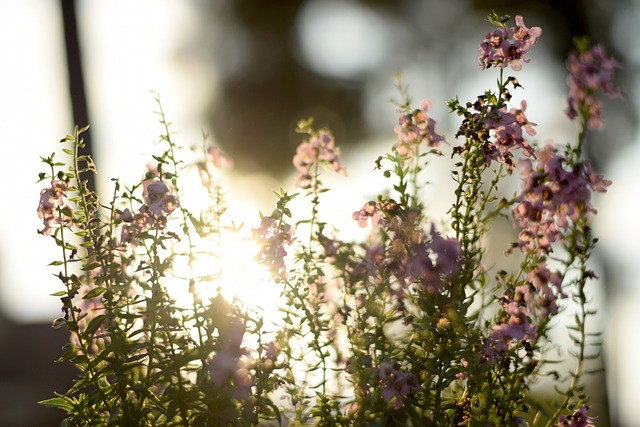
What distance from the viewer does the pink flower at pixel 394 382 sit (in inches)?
105

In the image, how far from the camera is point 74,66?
6.91m

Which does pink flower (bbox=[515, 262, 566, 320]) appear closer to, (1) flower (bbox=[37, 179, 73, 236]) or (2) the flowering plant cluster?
(2) the flowering plant cluster

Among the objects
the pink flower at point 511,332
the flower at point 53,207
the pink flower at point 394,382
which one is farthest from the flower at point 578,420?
the flower at point 53,207

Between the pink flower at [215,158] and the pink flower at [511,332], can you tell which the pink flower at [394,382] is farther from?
the pink flower at [215,158]

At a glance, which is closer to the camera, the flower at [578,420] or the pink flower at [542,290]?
the pink flower at [542,290]

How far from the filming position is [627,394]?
838cm

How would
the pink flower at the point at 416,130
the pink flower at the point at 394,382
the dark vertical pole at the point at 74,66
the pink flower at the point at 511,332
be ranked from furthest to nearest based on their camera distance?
the dark vertical pole at the point at 74,66
the pink flower at the point at 416,130
the pink flower at the point at 511,332
the pink flower at the point at 394,382

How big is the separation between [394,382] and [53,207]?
126 cm

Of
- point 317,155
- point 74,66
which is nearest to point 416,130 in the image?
point 317,155

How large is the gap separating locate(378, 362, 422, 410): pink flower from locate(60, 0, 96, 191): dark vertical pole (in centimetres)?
445

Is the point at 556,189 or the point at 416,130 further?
the point at 416,130

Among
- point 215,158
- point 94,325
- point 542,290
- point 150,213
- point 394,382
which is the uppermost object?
point 215,158

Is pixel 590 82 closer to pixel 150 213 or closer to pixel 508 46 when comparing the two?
pixel 508 46

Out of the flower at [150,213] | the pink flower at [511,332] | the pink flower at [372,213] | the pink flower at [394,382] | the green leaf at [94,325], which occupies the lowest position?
the pink flower at [394,382]
